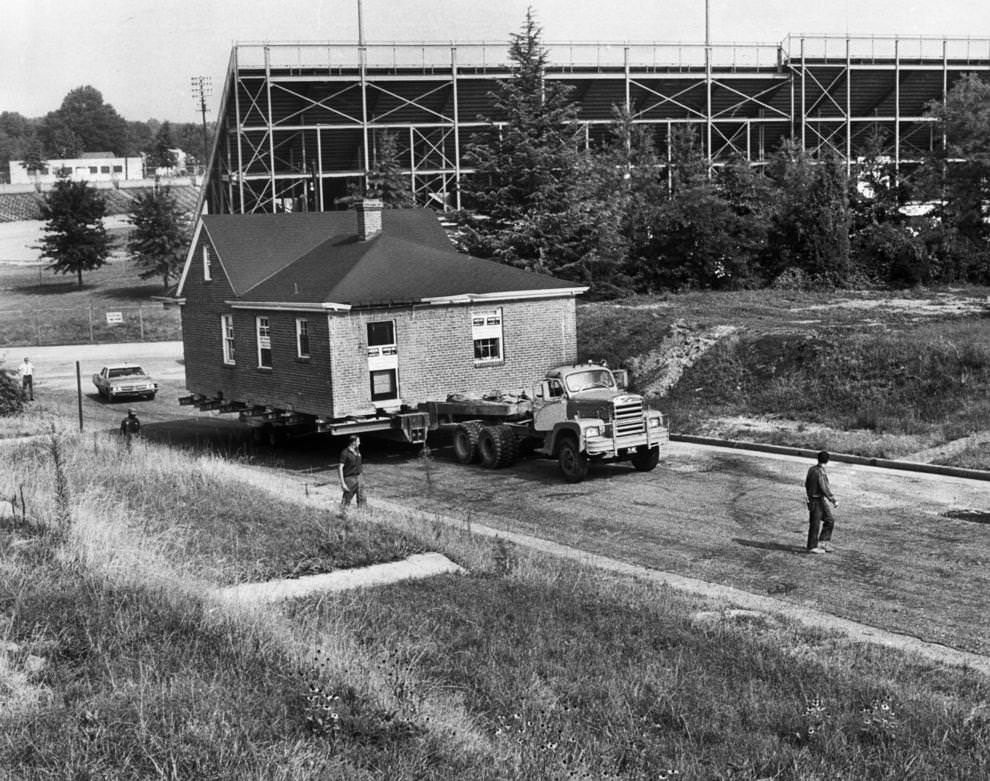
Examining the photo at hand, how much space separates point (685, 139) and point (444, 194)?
2038cm

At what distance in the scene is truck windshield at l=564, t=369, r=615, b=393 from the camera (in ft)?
89.0

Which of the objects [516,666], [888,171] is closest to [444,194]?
[888,171]

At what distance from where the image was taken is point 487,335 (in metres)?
31.4

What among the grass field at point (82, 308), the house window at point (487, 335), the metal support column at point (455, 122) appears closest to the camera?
the house window at point (487, 335)

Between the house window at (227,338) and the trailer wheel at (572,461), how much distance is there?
12051 millimetres

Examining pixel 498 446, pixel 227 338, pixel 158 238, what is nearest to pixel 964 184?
pixel 498 446

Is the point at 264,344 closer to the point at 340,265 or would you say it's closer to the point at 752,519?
the point at 340,265

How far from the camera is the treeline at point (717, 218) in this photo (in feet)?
159

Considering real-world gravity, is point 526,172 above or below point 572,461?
above

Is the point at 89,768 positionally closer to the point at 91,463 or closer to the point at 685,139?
the point at 91,463

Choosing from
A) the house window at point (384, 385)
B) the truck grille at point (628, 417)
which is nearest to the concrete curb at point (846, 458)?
the truck grille at point (628, 417)

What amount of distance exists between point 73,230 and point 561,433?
68919mm

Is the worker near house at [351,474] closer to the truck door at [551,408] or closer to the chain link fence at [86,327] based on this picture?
the truck door at [551,408]

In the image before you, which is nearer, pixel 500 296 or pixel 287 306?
pixel 287 306
